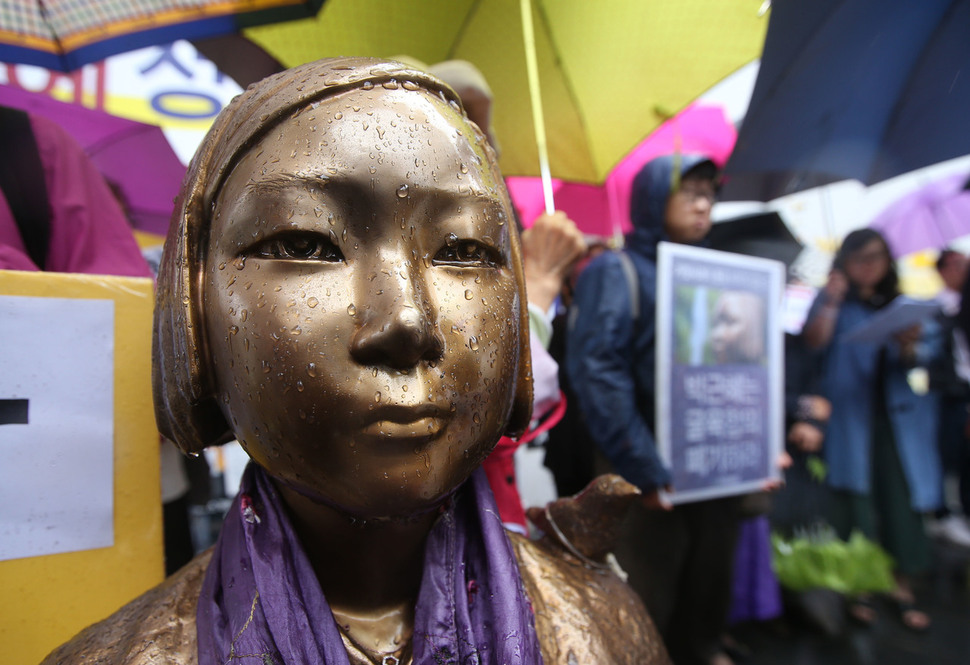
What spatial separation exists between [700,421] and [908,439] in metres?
1.45

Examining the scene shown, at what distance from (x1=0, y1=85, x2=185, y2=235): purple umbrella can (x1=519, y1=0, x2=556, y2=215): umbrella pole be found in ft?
3.44

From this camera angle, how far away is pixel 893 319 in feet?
7.79

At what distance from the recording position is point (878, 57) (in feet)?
6.20

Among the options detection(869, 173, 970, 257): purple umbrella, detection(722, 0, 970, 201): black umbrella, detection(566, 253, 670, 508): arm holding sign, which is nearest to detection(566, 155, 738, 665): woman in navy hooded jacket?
detection(566, 253, 670, 508): arm holding sign

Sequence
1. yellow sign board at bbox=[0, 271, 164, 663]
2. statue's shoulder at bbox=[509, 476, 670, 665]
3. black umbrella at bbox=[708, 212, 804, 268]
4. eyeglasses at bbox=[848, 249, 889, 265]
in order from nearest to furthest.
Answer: statue's shoulder at bbox=[509, 476, 670, 665] → yellow sign board at bbox=[0, 271, 164, 663] → black umbrella at bbox=[708, 212, 804, 268] → eyeglasses at bbox=[848, 249, 889, 265]

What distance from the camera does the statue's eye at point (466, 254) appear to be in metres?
0.77

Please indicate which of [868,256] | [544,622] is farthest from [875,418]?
[544,622]

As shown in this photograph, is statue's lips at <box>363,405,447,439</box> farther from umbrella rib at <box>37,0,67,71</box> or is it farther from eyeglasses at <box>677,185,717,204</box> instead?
eyeglasses at <box>677,185,717,204</box>

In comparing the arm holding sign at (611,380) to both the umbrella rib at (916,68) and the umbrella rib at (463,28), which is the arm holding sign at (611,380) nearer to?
the umbrella rib at (463,28)

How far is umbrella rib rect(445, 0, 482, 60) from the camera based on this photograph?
165 centimetres

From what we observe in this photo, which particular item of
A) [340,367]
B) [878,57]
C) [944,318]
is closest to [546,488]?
[340,367]

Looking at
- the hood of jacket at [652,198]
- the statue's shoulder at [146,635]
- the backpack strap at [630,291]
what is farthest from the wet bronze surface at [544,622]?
the hood of jacket at [652,198]

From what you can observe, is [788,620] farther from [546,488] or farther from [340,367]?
[340,367]

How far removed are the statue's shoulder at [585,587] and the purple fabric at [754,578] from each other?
162cm
